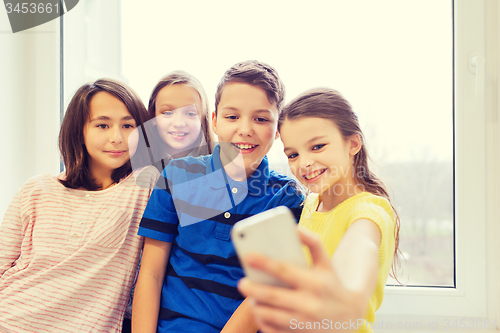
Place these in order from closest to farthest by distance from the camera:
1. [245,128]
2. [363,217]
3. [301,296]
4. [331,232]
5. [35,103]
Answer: [301,296] → [363,217] → [331,232] → [245,128] → [35,103]

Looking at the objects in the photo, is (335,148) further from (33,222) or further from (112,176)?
(33,222)

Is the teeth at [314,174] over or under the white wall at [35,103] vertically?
under

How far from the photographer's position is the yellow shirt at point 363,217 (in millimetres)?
503

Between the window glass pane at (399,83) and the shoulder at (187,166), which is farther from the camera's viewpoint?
the window glass pane at (399,83)

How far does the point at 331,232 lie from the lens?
1.98ft

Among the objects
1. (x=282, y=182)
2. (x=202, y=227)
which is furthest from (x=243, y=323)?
(x=282, y=182)

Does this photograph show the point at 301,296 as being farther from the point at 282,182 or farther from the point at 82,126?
the point at 82,126

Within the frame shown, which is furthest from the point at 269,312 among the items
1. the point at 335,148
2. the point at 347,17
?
the point at 347,17

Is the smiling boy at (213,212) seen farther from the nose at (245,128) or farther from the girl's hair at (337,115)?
the girl's hair at (337,115)

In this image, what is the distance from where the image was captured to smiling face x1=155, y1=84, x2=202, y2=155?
90 centimetres

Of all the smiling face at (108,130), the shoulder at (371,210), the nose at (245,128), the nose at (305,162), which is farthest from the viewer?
the smiling face at (108,130)

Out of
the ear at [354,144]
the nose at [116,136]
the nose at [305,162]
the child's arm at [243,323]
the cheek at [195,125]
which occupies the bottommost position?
the child's arm at [243,323]

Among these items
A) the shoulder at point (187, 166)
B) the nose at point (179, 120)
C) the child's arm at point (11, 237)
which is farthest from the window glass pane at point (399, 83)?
the child's arm at point (11, 237)

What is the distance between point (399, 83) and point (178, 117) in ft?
2.16
